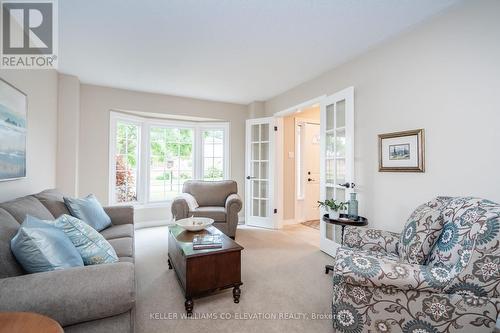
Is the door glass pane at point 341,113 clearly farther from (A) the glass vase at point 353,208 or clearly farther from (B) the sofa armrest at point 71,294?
(B) the sofa armrest at point 71,294

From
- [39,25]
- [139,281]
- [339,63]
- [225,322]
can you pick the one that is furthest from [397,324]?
[39,25]

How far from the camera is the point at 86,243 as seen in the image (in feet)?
4.80

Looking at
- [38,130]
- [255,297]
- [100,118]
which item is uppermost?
[100,118]

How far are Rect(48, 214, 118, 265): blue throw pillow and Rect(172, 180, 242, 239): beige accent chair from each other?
1.94 metres

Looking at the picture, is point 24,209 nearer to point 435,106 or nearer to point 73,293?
point 73,293

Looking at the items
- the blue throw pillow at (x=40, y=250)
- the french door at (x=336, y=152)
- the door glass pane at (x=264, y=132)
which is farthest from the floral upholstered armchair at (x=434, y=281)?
the door glass pane at (x=264, y=132)

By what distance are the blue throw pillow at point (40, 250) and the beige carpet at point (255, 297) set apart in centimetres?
80

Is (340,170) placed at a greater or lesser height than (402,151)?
lesser

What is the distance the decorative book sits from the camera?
191cm

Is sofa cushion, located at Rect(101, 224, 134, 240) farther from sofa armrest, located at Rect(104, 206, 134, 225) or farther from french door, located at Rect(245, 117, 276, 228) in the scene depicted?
french door, located at Rect(245, 117, 276, 228)

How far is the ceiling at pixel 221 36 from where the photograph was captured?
190cm

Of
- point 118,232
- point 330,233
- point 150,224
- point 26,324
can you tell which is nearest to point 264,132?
point 330,233

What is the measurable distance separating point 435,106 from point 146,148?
4.35 m

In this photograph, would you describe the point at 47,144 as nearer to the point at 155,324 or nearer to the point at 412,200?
the point at 155,324
